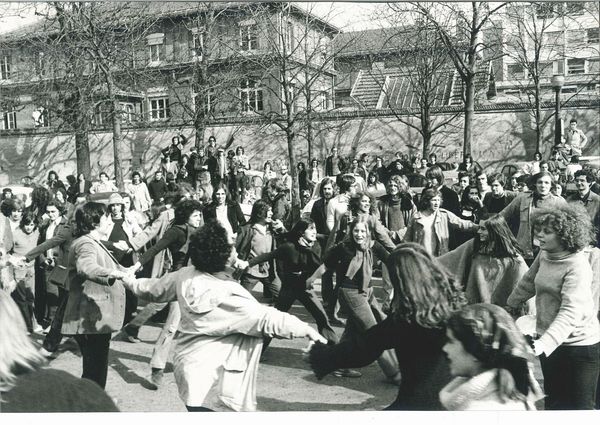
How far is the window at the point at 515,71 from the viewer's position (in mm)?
13992

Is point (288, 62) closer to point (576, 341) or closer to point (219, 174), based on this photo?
point (219, 174)

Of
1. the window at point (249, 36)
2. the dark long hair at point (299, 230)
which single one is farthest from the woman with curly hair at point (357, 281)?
the window at point (249, 36)

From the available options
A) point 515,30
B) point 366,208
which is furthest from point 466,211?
point 515,30

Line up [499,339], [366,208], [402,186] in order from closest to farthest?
[499,339]
[366,208]
[402,186]

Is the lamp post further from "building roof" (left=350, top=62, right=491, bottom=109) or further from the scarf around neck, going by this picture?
the scarf around neck

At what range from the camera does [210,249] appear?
424cm

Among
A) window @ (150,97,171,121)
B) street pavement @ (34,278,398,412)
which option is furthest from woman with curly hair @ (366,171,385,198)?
window @ (150,97,171,121)

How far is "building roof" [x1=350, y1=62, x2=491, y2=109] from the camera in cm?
1228

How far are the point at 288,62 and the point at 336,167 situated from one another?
3.79 metres

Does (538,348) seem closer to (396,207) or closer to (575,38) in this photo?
(396,207)

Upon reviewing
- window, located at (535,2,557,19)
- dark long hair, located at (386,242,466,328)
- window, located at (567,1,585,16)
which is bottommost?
dark long hair, located at (386,242,466,328)

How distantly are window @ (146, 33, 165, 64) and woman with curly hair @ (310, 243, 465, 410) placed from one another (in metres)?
13.6

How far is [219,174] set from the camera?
1683 cm

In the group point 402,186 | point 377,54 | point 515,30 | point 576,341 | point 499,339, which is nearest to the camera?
point 499,339
